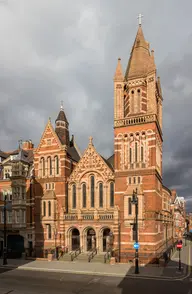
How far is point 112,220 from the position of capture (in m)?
37.3

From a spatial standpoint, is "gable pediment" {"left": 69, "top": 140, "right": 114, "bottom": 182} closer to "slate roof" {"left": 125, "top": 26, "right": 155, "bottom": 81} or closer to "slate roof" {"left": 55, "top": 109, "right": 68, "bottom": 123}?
"slate roof" {"left": 55, "top": 109, "right": 68, "bottom": 123}

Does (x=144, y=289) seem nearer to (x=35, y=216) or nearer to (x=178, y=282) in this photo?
(x=178, y=282)

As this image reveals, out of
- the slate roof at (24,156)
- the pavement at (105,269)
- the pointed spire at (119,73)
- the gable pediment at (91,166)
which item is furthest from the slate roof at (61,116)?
the pavement at (105,269)

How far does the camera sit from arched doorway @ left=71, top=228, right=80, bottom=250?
4025cm

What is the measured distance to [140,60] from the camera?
41.5m

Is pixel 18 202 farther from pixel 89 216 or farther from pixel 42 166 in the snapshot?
pixel 89 216

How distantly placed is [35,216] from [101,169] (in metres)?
12.3

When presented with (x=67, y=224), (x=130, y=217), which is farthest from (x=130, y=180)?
(x=67, y=224)

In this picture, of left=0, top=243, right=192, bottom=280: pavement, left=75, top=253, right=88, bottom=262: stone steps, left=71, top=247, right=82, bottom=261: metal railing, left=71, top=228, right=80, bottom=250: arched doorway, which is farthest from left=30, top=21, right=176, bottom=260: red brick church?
left=0, top=243, right=192, bottom=280: pavement

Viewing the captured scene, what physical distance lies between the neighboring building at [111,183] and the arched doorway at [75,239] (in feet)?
0.45

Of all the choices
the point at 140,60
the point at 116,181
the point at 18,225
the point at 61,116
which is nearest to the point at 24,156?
the point at 61,116

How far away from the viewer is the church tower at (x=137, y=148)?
35844 mm

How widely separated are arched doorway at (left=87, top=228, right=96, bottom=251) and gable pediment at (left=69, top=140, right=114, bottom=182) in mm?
7707

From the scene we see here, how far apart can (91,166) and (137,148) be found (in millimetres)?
7394
